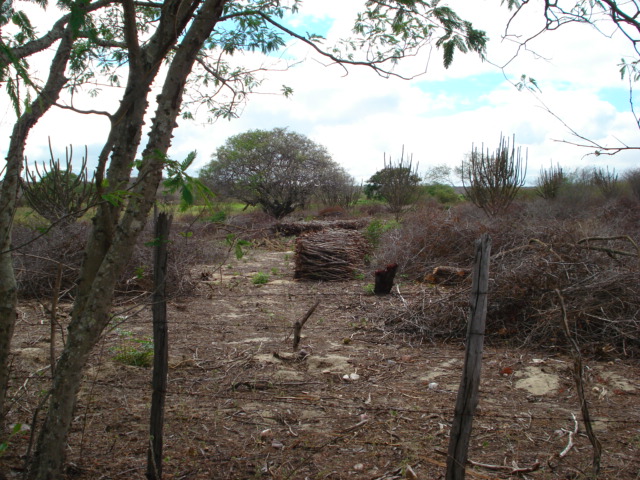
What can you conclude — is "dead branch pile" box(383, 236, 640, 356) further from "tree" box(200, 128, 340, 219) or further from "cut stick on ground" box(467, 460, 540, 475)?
"tree" box(200, 128, 340, 219)

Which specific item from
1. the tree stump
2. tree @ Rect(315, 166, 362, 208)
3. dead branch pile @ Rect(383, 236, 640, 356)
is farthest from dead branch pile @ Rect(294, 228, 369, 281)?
tree @ Rect(315, 166, 362, 208)

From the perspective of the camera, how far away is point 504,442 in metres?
3.24

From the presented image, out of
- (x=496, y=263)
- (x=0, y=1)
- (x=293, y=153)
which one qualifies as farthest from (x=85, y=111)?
(x=293, y=153)

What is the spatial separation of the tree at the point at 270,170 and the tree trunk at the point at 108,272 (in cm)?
2160

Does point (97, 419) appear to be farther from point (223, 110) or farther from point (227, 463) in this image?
point (223, 110)

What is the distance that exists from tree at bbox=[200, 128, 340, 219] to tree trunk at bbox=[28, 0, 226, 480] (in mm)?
21595

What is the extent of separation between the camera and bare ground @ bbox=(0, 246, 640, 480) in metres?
2.95

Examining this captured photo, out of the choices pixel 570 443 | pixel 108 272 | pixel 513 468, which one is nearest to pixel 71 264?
pixel 108 272

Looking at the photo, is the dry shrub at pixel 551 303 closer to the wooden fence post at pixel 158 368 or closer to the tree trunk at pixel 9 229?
the wooden fence post at pixel 158 368

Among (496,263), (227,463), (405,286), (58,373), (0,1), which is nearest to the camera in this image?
(0,1)

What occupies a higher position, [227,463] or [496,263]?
[496,263]

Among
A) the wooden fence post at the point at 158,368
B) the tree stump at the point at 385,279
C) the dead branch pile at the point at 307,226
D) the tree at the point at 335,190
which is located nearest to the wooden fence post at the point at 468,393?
the wooden fence post at the point at 158,368

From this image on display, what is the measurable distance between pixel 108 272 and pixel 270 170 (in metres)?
23.2

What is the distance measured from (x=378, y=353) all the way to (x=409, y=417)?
1595 millimetres
